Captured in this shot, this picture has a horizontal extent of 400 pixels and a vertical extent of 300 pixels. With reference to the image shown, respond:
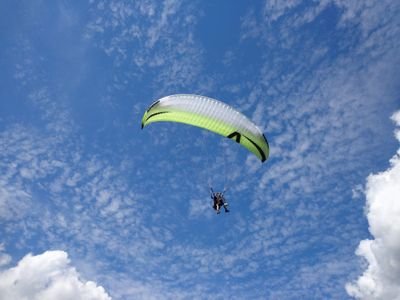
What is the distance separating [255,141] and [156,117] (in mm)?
6730

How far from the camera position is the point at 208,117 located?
26.7 m

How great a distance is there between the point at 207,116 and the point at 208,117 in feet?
0.31

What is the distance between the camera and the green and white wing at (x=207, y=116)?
26375 millimetres

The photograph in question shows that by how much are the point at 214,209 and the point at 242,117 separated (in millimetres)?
7030

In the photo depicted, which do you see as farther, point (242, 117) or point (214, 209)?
point (214, 209)

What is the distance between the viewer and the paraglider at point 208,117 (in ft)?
86.5

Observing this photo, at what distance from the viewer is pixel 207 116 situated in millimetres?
26641

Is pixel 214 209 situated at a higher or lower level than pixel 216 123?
lower

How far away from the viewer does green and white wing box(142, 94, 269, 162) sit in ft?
86.5

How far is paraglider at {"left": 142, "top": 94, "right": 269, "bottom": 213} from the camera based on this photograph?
86.5 feet

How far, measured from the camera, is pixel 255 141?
91.1ft

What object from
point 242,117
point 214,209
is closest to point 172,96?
point 242,117

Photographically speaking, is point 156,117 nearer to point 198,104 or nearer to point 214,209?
point 198,104

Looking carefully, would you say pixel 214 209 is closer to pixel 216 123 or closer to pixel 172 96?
pixel 216 123
